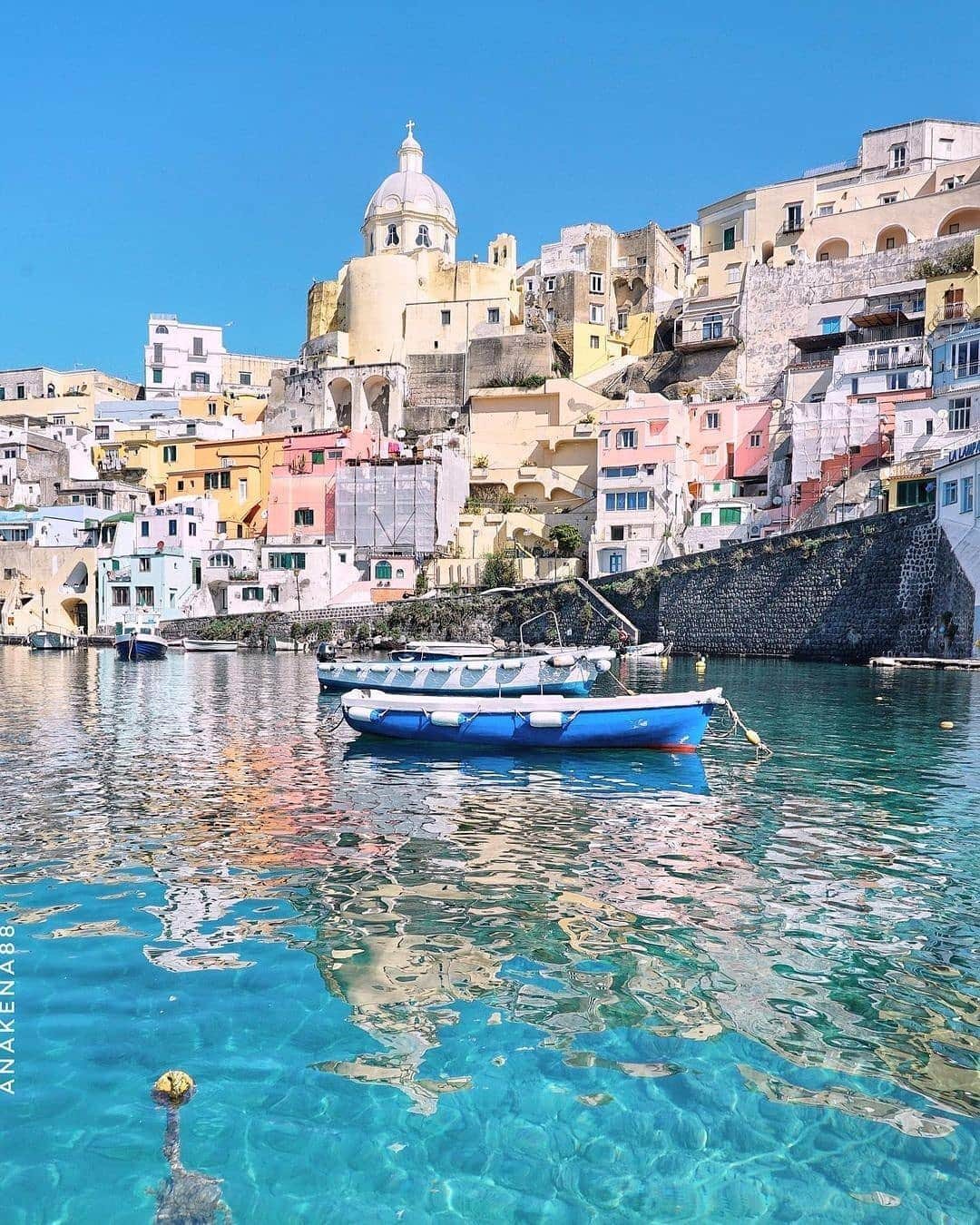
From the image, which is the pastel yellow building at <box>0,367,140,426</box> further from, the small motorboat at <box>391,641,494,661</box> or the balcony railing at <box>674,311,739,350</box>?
the small motorboat at <box>391,641,494,661</box>

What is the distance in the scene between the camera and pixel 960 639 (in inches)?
1335

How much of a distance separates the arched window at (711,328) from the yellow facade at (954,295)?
43.0ft

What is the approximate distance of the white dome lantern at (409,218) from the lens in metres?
71.5

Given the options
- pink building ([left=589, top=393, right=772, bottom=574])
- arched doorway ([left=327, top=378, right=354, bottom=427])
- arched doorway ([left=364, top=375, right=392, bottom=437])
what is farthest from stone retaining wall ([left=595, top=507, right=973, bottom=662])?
arched doorway ([left=327, top=378, right=354, bottom=427])

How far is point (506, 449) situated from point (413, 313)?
13591 millimetres

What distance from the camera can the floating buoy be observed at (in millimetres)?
5609

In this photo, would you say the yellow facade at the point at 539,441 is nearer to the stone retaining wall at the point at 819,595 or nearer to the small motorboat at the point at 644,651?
the stone retaining wall at the point at 819,595

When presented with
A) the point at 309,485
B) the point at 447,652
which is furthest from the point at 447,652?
the point at 309,485

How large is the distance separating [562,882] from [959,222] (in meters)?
57.6

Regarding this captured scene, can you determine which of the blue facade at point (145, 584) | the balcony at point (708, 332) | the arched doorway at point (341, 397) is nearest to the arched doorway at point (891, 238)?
the balcony at point (708, 332)

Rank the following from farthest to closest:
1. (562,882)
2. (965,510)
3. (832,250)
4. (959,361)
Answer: (832,250), (959,361), (965,510), (562,882)

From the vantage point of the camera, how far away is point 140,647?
46.0 metres

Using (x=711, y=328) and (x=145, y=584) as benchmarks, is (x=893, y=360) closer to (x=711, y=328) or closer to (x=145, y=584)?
(x=711, y=328)

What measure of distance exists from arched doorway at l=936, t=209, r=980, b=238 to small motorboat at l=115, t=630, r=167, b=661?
154 ft
